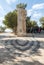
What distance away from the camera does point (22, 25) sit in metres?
19.3

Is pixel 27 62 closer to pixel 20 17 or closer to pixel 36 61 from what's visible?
pixel 36 61

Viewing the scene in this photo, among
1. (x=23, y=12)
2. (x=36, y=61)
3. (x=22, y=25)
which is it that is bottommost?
(x=36, y=61)

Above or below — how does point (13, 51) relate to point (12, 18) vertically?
below

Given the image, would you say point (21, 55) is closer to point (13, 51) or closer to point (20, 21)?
point (13, 51)

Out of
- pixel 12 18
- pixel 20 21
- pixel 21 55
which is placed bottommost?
pixel 21 55

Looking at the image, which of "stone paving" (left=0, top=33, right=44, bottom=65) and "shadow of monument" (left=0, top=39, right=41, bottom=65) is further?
"shadow of monument" (left=0, top=39, right=41, bottom=65)

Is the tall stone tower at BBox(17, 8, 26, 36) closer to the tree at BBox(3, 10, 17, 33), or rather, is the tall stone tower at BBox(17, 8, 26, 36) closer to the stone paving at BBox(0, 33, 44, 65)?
the stone paving at BBox(0, 33, 44, 65)

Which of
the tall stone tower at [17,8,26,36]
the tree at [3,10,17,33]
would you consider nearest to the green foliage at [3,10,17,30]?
the tree at [3,10,17,33]

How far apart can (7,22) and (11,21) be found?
1450mm

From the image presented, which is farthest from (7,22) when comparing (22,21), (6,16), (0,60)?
(0,60)

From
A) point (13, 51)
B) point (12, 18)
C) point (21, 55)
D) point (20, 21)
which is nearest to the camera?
point (21, 55)

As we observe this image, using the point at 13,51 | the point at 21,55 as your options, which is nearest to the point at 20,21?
the point at 13,51

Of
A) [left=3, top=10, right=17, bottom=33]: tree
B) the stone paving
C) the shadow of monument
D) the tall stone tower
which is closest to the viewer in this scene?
the stone paving

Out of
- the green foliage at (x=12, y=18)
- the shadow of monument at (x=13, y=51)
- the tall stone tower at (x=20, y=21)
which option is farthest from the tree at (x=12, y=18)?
the shadow of monument at (x=13, y=51)
